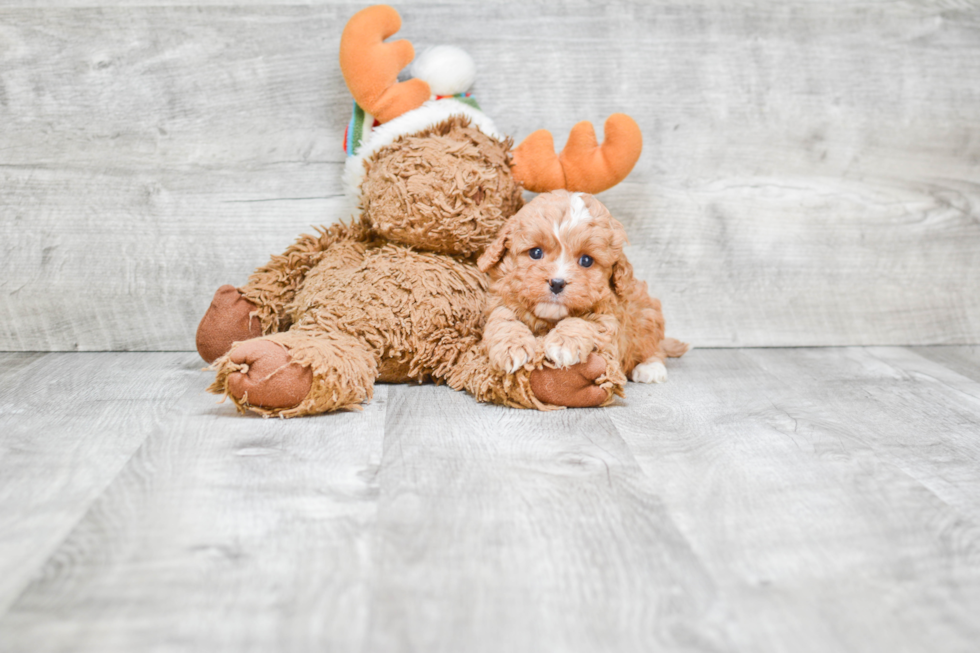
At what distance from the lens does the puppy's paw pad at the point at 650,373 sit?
136 cm

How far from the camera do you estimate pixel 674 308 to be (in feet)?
5.35

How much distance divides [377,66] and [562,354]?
1.87 feet

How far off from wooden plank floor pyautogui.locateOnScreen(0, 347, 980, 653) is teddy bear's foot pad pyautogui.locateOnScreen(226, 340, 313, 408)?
0.12 ft

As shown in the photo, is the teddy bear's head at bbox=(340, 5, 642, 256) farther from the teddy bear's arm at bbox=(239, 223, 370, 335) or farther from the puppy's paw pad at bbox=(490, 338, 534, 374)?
the puppy's paw pad at bbox=(490, 338, 534, 374)

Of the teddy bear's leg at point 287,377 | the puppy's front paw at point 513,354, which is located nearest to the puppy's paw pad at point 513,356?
the puppy's front paw at point 513,354

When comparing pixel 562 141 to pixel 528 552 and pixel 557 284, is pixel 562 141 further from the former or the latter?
pixel 528 552

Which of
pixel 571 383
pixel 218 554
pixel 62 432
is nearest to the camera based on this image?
pixel 218 554

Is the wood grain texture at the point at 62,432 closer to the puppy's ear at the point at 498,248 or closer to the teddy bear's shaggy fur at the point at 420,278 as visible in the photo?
the teddy bear's shaggy fur at the point at 420,278

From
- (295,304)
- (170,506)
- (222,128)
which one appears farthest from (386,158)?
(170,506)

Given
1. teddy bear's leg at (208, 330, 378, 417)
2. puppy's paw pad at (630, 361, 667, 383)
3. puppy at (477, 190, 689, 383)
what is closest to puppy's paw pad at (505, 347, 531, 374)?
puppy at (477, 190, 689, 383)

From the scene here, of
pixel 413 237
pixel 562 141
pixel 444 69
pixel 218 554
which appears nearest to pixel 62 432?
pixel 218 554

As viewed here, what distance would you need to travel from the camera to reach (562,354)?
1114mm

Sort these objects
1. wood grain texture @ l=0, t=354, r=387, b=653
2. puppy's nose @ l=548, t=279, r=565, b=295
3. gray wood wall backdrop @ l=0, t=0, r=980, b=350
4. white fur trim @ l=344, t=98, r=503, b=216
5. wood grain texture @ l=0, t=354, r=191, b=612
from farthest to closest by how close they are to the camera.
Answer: gray wood wall backdrop @ l=0, t=0, r=980, b=350
white fur trim @ l=344, t=98, r=503, b=216
puppy's nose @ l=548, t=279, r=565, b=295
wood grain texture @ l=0, t=354, r=191, b=612
wood grain texture @ l=0, t=354, r=387, b=653

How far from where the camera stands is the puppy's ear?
3.97 feet
